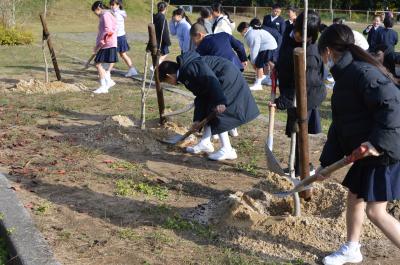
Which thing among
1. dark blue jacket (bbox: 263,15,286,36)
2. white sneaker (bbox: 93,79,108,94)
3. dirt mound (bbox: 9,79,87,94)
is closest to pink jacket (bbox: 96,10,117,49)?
white sneaker (bbox: 93,79,108,94)

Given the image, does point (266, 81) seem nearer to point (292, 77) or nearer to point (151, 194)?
point (292, 77)

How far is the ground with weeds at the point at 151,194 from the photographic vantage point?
3963 mm

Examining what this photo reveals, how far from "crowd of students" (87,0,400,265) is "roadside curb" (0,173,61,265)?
187cm

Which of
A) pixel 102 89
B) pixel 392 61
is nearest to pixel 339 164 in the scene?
pixel 392 61

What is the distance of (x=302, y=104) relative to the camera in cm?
419

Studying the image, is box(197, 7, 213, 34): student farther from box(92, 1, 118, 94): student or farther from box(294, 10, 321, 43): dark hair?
box(294, 10, 321, 43): dark hair

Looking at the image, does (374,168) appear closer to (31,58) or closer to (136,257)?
(136,257)

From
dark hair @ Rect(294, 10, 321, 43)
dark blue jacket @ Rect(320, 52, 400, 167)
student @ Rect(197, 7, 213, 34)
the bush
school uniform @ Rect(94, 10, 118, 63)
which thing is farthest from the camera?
the bush

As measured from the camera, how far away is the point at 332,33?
11.5 feet

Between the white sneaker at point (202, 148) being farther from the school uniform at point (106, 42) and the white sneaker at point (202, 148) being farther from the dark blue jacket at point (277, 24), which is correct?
the dark blue jacket at point (277, 24)

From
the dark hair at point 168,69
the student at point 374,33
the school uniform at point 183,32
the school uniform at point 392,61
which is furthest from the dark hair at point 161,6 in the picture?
the dark hair at point 168,69

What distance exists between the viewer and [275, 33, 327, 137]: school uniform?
16.6 ft

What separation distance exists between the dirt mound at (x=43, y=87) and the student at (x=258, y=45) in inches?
129

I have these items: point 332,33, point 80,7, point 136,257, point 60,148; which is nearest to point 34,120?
point 60,148
